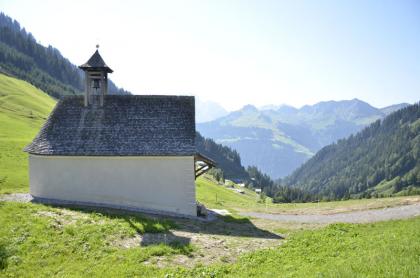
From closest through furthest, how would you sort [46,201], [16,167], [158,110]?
[46,201] → [158,110] → [16,167]

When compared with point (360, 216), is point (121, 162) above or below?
above

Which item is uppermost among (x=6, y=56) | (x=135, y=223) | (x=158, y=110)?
(x=6, y=56)

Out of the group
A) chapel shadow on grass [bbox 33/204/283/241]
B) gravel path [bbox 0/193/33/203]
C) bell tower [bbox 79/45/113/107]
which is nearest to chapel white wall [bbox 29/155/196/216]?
chapel shadow on grass [bbox 33/204/283/241]

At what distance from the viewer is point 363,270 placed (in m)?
9.71

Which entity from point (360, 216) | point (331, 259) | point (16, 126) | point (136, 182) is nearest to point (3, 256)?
point (331, 259)

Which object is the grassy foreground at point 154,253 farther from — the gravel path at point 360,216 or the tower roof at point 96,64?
the tower roof at point 96,64

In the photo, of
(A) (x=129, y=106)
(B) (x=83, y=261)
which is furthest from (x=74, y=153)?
(B) (x=83, y=261)

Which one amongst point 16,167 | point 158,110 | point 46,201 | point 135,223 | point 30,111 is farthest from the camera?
point 30,111

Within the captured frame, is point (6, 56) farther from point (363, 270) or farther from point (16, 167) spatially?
point (363, 270)

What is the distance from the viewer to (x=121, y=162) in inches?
1102

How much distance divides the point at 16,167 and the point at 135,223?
103 feet

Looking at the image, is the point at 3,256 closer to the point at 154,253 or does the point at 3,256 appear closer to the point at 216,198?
the point at 154,253

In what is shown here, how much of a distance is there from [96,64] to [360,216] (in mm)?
25013

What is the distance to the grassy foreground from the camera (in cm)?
1070
